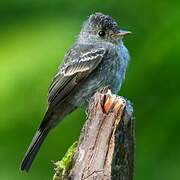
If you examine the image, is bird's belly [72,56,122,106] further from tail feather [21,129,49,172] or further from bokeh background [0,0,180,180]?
tail feather [21,129,49,172]

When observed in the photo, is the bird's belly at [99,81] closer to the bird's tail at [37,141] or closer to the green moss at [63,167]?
the bird's tail at [37,141]

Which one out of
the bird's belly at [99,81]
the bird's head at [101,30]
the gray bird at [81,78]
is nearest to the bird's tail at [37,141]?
the gray bird at [81,78]

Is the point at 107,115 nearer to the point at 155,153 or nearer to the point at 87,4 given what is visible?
the point at 155,153

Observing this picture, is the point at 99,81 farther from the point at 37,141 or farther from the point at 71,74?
the point at 37,141

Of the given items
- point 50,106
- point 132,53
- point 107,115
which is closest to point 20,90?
point 50,106

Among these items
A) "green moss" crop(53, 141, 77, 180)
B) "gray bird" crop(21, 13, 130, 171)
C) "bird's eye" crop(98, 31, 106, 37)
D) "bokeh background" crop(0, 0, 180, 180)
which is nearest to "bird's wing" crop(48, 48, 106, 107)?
"gray bird" crop(21, 13, 130, 171)

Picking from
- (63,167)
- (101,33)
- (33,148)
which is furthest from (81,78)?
(63,167)
